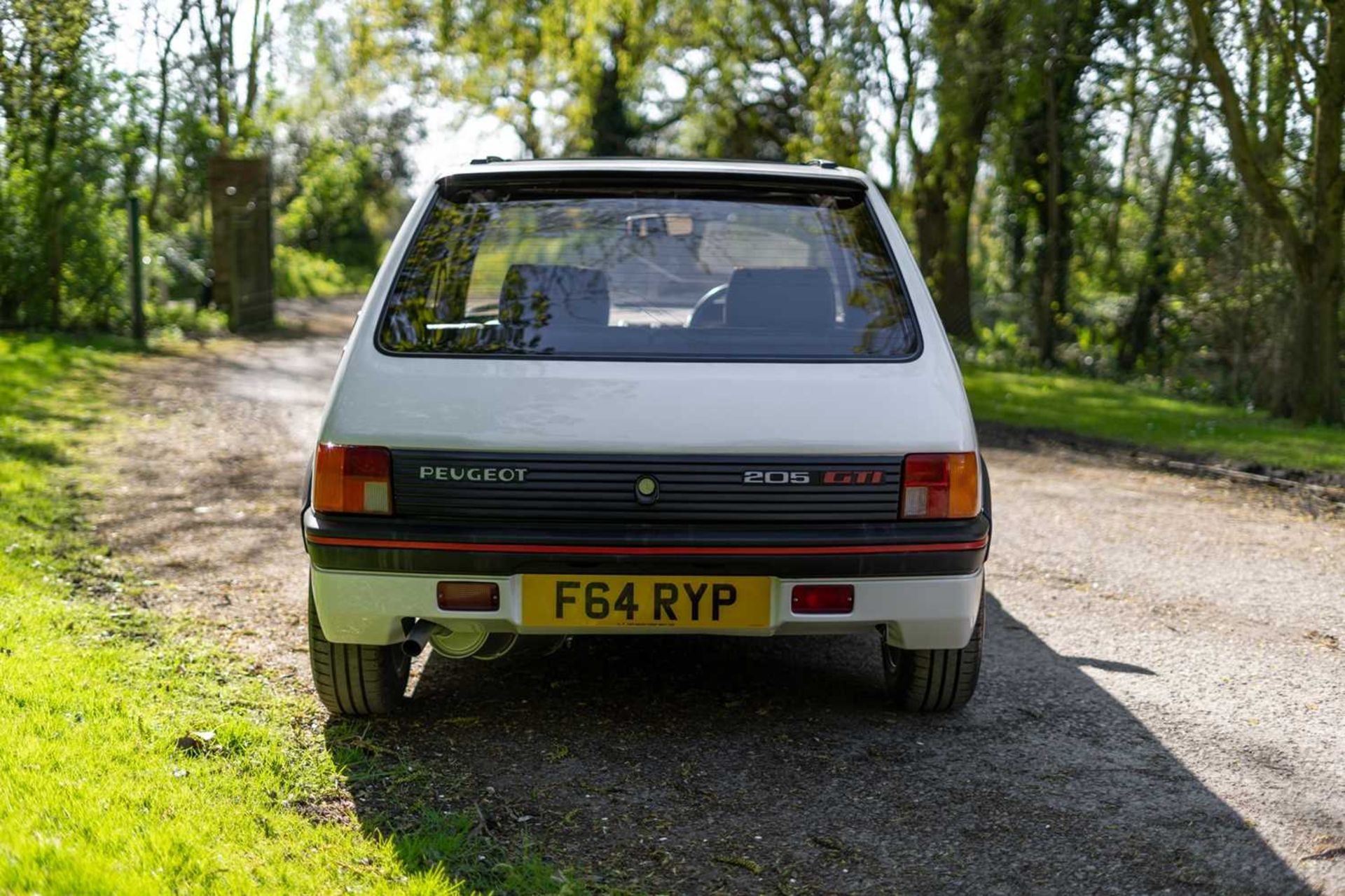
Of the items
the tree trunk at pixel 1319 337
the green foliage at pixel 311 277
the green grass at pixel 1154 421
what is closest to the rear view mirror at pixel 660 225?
the green grass at pixel 1154 421

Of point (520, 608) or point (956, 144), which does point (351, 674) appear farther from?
point (956, 144)

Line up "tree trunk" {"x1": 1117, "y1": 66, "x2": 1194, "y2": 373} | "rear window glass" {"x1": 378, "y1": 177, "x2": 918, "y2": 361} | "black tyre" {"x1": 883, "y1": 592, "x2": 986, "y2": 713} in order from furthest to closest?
"tree trunk" {"x1": 1117, "y1": 66, "x2": 1194, "y2": 373} < "black tyre" {"x1": 883, "y1": 592, "x2": 986, "y2": 713} < "rear window glass" {"x1": 378, "y1": 177, "x2": 918, "y2": 361}

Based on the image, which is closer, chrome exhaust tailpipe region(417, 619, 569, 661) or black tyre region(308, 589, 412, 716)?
chrome exhaust tailpipe region(417, 619, 569, 661)

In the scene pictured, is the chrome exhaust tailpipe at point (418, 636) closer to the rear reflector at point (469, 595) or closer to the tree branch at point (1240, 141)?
the rear reflector at point (469, 595)

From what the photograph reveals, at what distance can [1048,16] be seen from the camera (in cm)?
1467

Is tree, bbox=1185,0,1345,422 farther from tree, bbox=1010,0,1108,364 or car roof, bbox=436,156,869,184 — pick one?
car roof, bbox=436,156,869,184

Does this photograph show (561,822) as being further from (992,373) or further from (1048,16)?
(992,373)

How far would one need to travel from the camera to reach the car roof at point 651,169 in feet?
14.0

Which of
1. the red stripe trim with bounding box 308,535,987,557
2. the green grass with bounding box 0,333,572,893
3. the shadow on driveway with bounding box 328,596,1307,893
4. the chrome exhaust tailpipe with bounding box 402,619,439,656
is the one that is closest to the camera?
the green grass with bounding box 0,333,572,893

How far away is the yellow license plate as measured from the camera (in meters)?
3.68

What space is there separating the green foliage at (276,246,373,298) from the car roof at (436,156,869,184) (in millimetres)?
25266

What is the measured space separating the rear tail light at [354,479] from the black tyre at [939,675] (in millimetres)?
1584

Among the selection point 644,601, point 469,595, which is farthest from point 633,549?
point 469,595

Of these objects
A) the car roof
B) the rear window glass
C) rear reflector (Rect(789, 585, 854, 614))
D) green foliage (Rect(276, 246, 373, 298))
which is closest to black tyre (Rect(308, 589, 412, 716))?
the rear window glass
